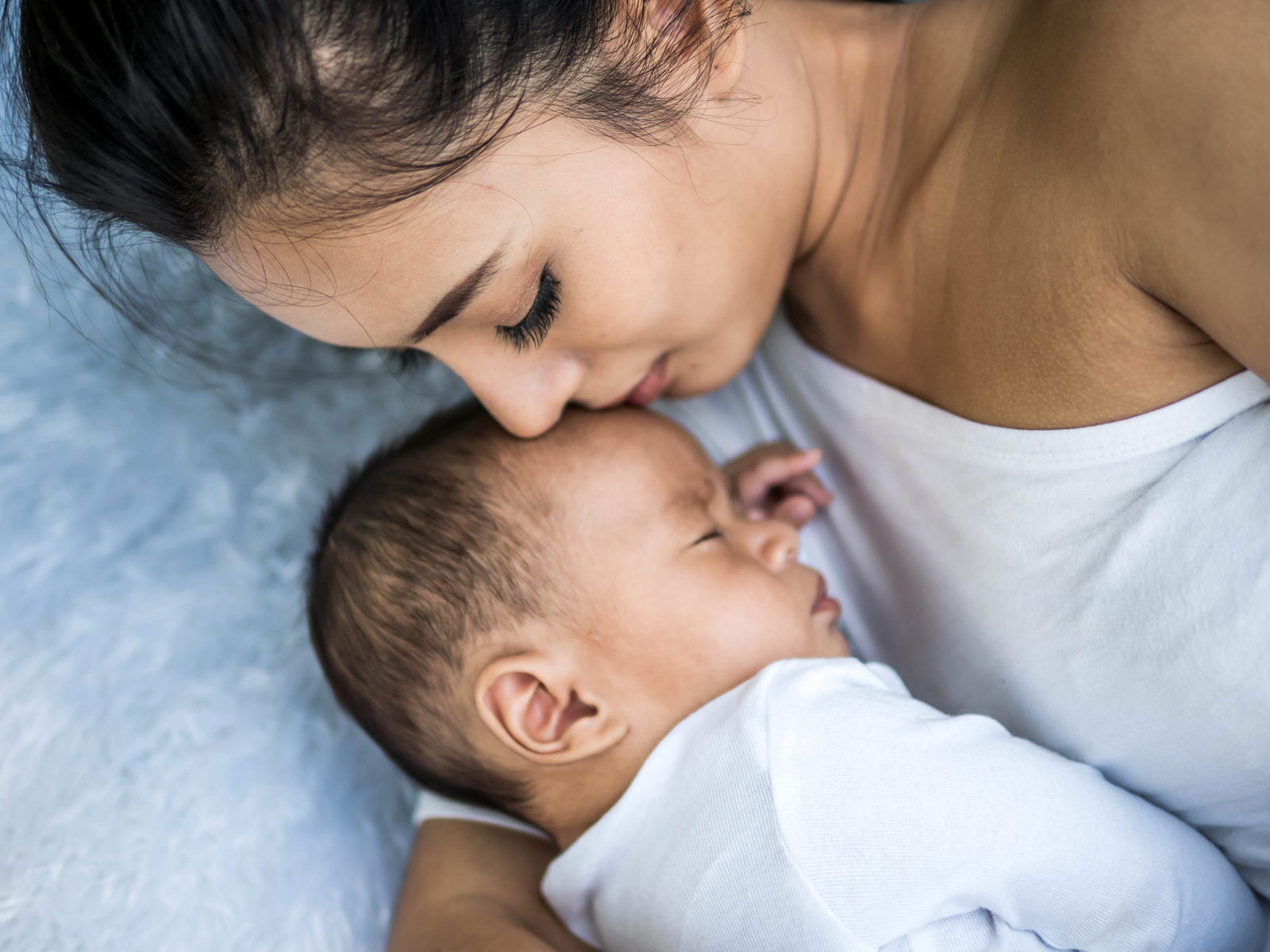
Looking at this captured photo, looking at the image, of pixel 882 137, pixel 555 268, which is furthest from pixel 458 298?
pixel 882 137

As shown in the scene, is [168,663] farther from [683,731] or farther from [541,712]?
[683,731]

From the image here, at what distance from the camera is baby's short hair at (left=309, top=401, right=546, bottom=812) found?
3.21ft

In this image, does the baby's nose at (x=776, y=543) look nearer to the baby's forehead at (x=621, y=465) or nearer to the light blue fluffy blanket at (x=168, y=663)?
the baby's forehead at (x=621, y=465)

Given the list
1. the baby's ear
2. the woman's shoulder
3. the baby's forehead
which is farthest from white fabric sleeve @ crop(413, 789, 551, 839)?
the woman's shoulder

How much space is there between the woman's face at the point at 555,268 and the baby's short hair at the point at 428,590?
0.10m

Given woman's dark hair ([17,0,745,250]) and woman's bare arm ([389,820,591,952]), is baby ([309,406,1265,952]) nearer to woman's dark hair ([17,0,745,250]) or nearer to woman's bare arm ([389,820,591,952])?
woman's bare arm ([389,820,591,952])

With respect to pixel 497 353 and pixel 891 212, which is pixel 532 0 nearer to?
pixel 497 353

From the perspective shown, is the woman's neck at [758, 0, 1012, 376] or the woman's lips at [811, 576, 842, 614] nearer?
the woman's neck at [758, 0, 1012, 376]

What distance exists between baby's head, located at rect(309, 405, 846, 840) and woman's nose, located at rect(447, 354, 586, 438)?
6 centimetres

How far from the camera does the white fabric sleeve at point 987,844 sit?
2.59ft

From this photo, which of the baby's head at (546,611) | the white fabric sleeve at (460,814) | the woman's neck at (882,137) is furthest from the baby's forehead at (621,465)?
the white fabric sleeve at (460,814)

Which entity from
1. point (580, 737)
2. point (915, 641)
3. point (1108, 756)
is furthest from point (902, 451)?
point (580, 737)

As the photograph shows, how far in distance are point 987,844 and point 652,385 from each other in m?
0.59

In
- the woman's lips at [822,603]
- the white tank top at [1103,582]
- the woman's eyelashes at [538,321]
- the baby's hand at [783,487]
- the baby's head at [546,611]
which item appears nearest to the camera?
the white tank top at [1103,582]
